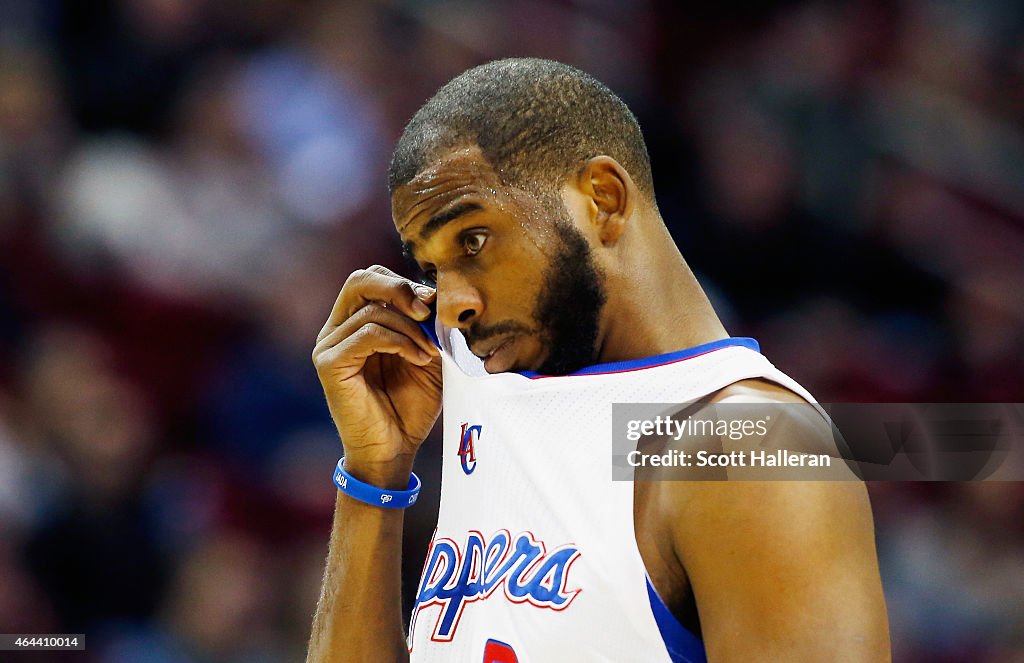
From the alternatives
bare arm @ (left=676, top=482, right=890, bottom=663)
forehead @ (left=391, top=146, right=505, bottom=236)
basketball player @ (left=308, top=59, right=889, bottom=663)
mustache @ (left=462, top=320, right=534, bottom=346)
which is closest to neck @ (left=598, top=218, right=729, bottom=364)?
basketball player @ (left=308, top=59, right=889, bottom=663)

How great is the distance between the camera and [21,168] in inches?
205

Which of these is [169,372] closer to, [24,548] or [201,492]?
[201,492]

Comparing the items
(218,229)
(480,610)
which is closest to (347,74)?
(218,229)

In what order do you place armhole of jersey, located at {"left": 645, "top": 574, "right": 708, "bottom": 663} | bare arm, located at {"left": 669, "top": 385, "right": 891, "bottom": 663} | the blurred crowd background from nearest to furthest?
bare arm, located at {"left": 669, "top": 385, "right": 891, "bottom": 663} < armhole of jersey, located at {"left": 645, "top": 574, "right": 708, "bottom": 663} < the blurred crowd background

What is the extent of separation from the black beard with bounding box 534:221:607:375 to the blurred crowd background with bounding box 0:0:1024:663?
2412mm

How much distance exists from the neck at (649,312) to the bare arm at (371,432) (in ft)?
1.39

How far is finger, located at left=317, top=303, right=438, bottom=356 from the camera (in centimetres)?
246

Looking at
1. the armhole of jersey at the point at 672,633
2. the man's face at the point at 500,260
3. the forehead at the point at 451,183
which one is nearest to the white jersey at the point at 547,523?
the armhole of jersey at the point at 672,633

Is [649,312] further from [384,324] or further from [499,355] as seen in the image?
[384,324]

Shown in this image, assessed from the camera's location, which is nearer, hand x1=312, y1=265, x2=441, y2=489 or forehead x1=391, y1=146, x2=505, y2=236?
forehead x1=391, y1=146, x2=505, y2=236

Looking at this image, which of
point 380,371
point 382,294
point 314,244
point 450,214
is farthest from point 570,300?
point 314,244

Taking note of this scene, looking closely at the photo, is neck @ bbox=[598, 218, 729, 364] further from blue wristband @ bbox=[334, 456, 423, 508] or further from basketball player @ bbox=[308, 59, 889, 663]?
blue wristband @ bbox=[334, 456, 423, 508]

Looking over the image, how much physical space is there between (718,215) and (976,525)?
168 centimetres

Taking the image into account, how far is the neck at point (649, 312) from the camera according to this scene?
7.22 ft
